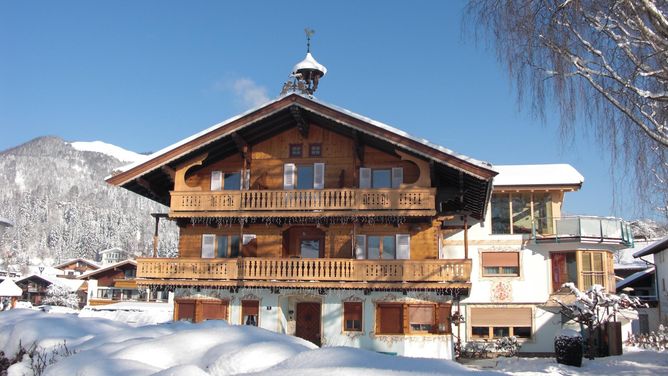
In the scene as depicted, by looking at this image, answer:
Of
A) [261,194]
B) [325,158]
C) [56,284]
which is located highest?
[325,158]

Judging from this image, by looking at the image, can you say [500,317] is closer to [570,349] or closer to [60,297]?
[570,349]

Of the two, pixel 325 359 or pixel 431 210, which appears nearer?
pixel 325 359

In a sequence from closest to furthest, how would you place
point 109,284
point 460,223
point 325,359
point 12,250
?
point 325,359, point 460,223, point 109,284, point 12,250

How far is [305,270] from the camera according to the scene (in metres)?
25.0

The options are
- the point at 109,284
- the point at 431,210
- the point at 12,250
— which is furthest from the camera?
the point at 12,250

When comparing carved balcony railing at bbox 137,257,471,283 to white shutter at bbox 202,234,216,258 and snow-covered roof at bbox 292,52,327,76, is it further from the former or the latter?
snow-covered roof at bbox 292,52,327,76

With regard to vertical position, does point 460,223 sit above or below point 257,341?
above

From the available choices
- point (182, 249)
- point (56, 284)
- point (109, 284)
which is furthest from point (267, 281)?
point (56, 284)

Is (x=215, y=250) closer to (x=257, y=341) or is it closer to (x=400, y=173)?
(x=400, y=173)

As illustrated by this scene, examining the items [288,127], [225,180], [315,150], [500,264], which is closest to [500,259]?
[500,264]

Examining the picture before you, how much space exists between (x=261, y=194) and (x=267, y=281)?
3.48m

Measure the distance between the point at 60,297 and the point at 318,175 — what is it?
176ft

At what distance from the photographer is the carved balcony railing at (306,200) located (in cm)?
2473

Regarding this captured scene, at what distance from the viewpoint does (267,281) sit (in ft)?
82.7
